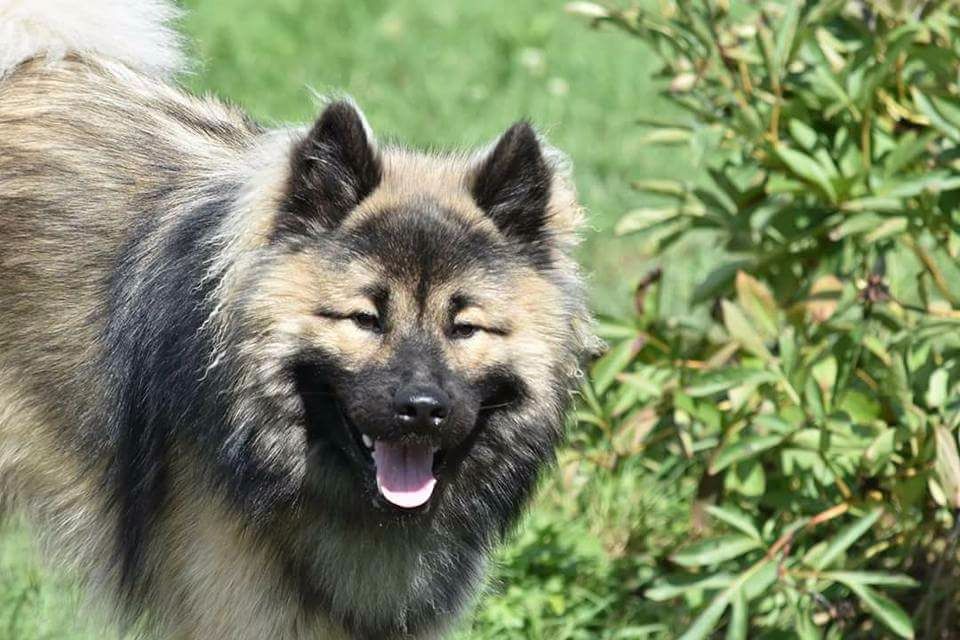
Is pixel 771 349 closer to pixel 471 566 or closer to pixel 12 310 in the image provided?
pixel 471 566

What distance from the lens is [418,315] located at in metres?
3.44

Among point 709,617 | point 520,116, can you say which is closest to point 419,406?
point 709,617

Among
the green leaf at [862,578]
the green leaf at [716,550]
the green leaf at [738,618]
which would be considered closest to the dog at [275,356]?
the green leaf at [716,550]

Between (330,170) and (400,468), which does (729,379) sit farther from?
(330,170)

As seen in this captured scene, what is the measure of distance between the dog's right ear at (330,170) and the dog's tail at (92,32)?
1.39 metres

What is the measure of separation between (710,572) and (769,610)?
0.22 m

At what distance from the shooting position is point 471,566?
401cm

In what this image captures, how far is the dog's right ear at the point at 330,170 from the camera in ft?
11.3

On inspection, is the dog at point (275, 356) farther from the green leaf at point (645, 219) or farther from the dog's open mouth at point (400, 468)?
the green leaf at point (645, 219)

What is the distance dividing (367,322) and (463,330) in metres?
0.24

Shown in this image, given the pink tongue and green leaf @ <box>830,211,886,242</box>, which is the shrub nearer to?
green leaf @ <box>830,211,886,242</box>

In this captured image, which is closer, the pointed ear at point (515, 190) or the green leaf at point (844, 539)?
the pointed ear at point (515, 190)

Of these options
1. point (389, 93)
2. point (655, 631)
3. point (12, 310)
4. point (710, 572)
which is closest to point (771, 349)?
point (710, 572)

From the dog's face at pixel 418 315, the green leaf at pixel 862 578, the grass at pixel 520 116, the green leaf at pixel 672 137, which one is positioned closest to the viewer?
the dog's face at pixel 418 315
